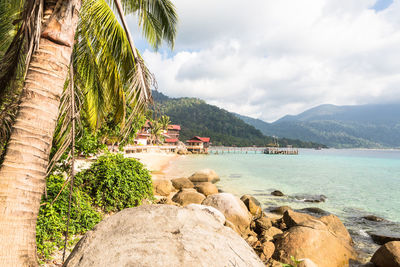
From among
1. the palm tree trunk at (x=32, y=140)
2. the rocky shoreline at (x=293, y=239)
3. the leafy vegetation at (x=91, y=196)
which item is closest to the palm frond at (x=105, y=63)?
the palm tree trunk at (x=32, y=140)

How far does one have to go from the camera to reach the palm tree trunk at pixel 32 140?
2234mm

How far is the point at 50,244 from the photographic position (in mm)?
3650

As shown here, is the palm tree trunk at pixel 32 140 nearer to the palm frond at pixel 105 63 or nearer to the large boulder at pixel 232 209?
the palm frond at pixel 105 63

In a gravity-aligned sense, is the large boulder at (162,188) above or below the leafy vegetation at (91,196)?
below

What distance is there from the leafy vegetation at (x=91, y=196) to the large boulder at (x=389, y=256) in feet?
21.4

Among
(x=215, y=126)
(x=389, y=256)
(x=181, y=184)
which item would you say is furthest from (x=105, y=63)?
(x=215, y=126)

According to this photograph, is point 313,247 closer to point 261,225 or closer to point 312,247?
point 312,247

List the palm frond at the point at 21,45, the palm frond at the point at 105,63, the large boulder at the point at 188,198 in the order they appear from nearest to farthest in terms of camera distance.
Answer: the palm frond at the point at 21,45
the palm frond at the point at 105,63
the large boulder at the point at 188,198

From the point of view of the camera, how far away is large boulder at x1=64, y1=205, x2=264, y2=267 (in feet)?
5.99

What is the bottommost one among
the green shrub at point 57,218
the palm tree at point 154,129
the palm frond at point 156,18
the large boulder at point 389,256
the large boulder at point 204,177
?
the large boulder at point 204,177

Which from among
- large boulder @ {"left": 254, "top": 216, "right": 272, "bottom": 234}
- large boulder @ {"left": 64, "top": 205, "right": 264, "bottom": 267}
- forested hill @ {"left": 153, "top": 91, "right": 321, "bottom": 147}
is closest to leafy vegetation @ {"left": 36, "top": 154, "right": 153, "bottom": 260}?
large boulder @ {"left": 64, "top": 205, "right": 264, "bottom": 267}

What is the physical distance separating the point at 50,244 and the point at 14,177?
2.07 m

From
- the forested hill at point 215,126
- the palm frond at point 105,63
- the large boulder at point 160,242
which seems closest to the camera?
the large boulder at point 160,242

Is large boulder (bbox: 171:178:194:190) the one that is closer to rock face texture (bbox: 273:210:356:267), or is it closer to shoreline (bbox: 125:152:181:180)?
shoreline (bbox: 125:152:181:180)
